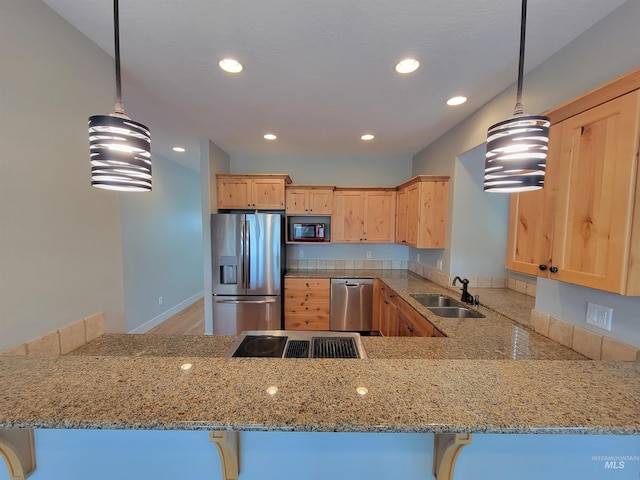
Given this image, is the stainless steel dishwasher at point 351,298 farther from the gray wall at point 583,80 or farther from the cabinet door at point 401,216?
the gray wall at point 583,80

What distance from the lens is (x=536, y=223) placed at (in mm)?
1296

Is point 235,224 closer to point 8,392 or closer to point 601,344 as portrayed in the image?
point 8,392

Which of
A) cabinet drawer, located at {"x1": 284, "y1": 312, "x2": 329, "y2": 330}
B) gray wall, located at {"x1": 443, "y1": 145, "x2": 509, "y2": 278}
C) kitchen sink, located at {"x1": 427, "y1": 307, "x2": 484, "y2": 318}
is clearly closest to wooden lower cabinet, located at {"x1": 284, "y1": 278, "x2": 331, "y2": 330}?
cabinet drawer, located at {"x1": 284, "y1": 312, "x2": 329, "y2": 330}

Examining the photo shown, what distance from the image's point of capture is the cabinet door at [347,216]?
12.0 ft

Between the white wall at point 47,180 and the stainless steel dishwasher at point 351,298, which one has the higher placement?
the white wall at point 47,180

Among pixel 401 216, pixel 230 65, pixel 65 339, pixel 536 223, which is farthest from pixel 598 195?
pixel 65 339

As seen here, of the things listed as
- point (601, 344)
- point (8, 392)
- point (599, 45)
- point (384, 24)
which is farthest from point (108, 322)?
point (599, 45)

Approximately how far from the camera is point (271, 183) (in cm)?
345

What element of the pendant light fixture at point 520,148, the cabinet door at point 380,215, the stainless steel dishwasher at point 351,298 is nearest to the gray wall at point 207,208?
the stainless steel dishwasher at point 351,298

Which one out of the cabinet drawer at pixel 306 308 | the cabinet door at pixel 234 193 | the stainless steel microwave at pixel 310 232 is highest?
the cabinet door at pixel 234 193

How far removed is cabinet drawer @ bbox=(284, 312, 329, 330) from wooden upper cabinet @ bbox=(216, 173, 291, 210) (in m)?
1.55

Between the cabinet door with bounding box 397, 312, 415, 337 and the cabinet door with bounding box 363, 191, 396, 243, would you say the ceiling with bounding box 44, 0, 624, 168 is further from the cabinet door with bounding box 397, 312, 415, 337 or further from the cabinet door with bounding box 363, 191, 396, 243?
the cabinet door with bounding box 397, 312, 415, 337

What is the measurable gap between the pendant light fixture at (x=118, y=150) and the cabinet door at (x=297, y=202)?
264 centimetres

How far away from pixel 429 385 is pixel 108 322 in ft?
6.08
